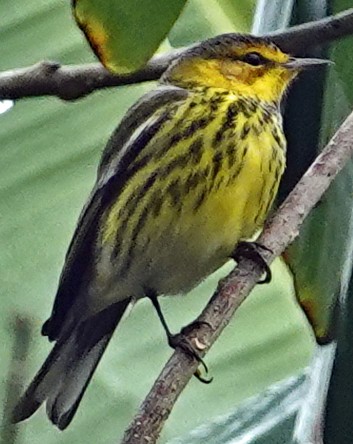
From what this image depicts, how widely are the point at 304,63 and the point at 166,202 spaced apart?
10.4 inches

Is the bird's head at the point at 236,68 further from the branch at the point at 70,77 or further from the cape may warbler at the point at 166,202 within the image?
the branch at the point at 70,77

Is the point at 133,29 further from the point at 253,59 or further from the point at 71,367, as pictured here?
the point at 253,59

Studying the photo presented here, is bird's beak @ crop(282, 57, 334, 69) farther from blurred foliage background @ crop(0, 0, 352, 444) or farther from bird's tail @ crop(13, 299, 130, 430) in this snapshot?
bird's tail @ crop(13, 299, 130, 430)

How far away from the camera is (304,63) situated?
138cm

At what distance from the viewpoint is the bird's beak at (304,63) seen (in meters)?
1.16

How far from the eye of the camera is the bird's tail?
54.4 inches

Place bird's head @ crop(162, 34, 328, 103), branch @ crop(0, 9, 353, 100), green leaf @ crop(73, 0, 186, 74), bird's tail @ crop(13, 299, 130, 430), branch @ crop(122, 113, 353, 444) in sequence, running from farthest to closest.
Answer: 1. bird's head @ crop(162, 34, 328, 103)
2. bird's tail @ crop(13, 299, 130, 430)
3. branch @ crop(0, 9, 353, 100)
4. branch @ crop(122, 113, 353, 444)
5. green leaf @ crop(73, 0, 186, 74)

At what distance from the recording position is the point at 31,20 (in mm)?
1719

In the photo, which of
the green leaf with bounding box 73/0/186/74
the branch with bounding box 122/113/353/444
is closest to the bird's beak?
the branch with bounding box 122/113/353/444

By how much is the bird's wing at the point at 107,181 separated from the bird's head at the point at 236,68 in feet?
0.24

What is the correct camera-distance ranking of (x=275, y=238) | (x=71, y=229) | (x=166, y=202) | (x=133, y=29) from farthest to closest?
1. (x=71, y=229)
2. (x=166, y=202)
3. (x=275, y=238)
4. (x=133, y=29)

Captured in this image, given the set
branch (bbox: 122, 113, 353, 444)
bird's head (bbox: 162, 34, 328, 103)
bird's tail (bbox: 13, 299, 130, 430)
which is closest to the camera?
branch (bbox: 122, 113, 353, 444)

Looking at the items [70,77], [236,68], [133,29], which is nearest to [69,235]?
[236,68]

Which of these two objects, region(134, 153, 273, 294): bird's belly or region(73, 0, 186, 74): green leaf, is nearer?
region(73, 0, 186, 74): green leaf
